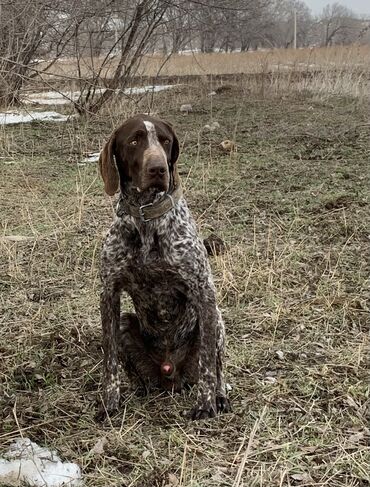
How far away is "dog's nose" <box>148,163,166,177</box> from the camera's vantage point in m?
3.18

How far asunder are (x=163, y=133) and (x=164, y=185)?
0.98ft

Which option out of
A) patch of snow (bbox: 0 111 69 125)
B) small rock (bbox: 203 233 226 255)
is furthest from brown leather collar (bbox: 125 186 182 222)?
patch of snow (bbox: 0 111 69 125)

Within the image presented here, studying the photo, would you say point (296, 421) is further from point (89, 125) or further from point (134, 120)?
point (89, 125)

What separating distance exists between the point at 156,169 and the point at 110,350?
3.11ft

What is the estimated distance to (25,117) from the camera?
488 inches

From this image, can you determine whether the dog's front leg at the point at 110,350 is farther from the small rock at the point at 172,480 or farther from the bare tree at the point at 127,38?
the bare tree at the point at 127,38

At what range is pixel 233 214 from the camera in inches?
263

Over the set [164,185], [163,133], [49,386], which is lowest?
[49,386]

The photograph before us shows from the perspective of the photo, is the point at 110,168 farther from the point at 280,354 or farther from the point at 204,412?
the point at 280,354

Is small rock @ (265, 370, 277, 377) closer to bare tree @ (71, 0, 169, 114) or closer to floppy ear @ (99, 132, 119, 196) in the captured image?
floppy ear @ (99, 132, 119, 196)

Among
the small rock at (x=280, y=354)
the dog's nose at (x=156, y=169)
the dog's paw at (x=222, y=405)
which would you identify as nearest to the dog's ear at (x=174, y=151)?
the dog's nose at (x=156, y=169)

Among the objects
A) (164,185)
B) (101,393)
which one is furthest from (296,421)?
(164,185)

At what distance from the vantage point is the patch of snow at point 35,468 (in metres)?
2.80

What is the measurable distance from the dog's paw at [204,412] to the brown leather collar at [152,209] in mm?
956
